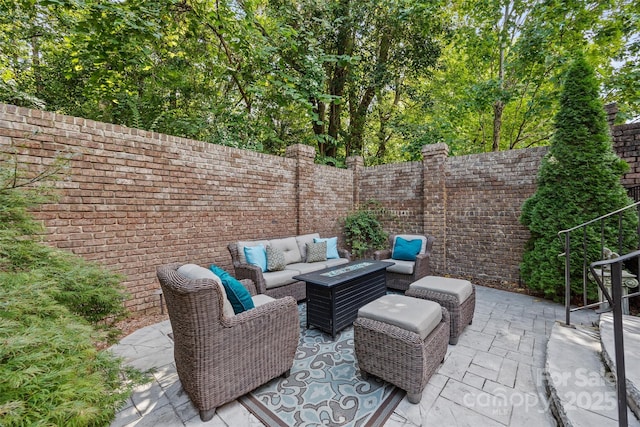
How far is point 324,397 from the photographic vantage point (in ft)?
6.67

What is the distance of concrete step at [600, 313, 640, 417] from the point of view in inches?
65.0

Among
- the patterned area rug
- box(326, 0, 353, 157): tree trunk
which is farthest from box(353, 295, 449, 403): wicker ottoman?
box(326, 0, 353, 157): tree trunk

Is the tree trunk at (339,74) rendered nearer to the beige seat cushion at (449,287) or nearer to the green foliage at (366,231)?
the green foliage at (366,231)

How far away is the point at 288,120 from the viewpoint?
25.7 feet

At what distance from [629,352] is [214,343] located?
125 inches

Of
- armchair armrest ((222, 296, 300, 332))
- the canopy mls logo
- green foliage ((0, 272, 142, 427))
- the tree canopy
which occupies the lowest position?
the canopy mls logo

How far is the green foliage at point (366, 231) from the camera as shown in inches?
248

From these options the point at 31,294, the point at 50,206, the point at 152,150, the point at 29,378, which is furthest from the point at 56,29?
the point at 29,378

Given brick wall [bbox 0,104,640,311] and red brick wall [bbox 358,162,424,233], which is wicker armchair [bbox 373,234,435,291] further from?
red brick wall [bbox 358,162,424,233]

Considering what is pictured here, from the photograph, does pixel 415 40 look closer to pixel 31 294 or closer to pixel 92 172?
pixel 92 172

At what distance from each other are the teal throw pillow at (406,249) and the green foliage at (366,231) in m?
1.45

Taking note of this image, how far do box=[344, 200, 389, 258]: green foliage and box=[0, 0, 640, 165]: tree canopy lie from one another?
1937 millimetres

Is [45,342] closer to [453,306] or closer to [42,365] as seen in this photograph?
[42,365]

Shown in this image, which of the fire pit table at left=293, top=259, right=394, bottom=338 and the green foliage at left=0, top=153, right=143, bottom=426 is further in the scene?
the fire pit table at left=293, top=259, right=394, bottom=338
